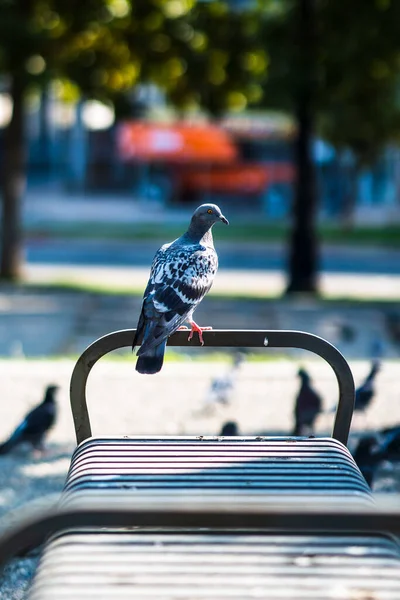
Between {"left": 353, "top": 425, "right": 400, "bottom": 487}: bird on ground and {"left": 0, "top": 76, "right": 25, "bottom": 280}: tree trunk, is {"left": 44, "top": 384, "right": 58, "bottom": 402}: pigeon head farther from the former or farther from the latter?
{"left": 0, "top": 76, "right": 25, "bottom": 280}: tree trunk

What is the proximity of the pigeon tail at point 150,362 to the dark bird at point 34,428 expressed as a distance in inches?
90.3

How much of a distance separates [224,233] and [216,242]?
78.3 inches

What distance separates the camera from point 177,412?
716 centimetres

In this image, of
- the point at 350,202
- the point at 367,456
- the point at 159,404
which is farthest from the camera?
the point at 350,202

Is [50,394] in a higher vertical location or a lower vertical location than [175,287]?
lower

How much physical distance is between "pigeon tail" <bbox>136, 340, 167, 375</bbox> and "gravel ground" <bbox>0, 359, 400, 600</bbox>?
175 centimetres

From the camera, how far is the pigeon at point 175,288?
395 centimetres

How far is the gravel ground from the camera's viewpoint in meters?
5.94

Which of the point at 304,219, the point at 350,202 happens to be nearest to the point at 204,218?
the point at 304,219

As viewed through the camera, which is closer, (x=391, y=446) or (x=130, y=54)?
(x=391, y=446)

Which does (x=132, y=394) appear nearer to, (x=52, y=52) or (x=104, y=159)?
(x=52, y=52)

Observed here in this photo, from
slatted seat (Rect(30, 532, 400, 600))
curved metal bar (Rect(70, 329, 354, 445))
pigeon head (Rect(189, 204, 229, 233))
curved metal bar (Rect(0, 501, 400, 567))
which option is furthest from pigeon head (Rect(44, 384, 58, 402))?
curved metal bar (Rect(0, 501, 400, 567))

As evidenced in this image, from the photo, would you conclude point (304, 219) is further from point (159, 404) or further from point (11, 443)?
point (11, 443)

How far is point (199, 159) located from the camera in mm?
39156
